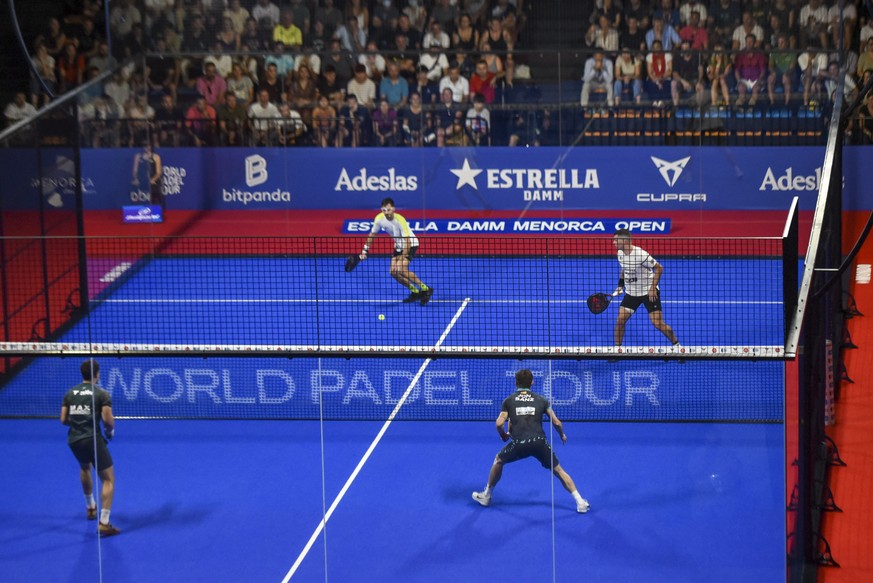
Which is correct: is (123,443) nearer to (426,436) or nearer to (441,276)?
→ (426,436)

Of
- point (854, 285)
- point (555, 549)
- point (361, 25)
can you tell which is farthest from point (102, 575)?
point (361, 25)

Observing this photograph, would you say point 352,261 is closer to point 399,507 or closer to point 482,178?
point 482,178

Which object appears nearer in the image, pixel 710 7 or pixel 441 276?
pixel 441 276

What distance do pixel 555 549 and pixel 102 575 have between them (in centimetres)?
385

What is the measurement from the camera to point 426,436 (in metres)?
12.9

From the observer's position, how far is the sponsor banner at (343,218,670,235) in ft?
65.9

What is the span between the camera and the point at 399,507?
11.0 m

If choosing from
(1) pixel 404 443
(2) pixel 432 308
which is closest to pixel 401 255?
(2) pixel 432 308

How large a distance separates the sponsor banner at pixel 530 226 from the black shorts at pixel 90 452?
10560mm

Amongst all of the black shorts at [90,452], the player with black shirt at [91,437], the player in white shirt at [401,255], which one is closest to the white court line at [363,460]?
the player in white shirt at [401,255]

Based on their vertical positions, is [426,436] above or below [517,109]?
below

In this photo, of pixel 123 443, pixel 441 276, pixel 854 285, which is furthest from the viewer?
pixel 441 276

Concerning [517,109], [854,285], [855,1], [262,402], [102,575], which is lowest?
[102,575]

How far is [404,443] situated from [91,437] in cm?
350
